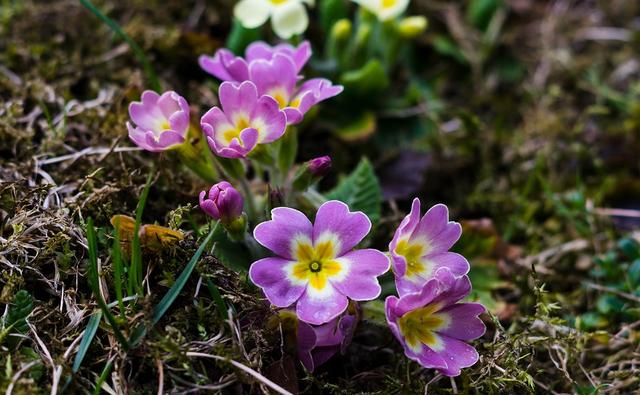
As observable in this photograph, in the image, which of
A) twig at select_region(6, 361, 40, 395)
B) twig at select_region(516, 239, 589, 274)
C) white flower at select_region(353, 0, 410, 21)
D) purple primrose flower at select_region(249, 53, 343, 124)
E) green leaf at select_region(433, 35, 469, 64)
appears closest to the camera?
twig at select_region(6, 361, 40, 395)

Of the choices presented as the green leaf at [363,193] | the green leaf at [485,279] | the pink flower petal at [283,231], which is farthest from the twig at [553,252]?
the pink flower petal at [283,231]

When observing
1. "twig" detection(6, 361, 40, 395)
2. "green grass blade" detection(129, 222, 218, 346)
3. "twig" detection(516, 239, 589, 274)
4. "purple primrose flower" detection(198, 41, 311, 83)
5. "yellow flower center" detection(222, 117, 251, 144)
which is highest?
"purple primrose flower" detection(198, 41, 311, 83)

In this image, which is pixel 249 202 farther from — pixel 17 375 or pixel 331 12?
pixel 331 12

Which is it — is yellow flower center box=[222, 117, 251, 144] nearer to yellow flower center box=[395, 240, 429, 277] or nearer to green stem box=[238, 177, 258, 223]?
green stem box=[238, 177, 258, 223]

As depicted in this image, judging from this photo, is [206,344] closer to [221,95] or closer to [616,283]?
[221,95]

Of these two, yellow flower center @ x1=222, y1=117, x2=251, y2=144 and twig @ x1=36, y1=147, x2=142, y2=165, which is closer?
yellow flower center @ x1=222, y1=117, x2=251, y2=144

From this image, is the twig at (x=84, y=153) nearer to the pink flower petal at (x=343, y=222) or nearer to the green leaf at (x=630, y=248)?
the pink flower petal at (x=343, y=222)

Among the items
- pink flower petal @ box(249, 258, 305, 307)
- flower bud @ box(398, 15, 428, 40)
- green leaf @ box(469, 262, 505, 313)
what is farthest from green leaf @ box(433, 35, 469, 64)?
pink flower petal @ box(249, 258, 305, 307)
